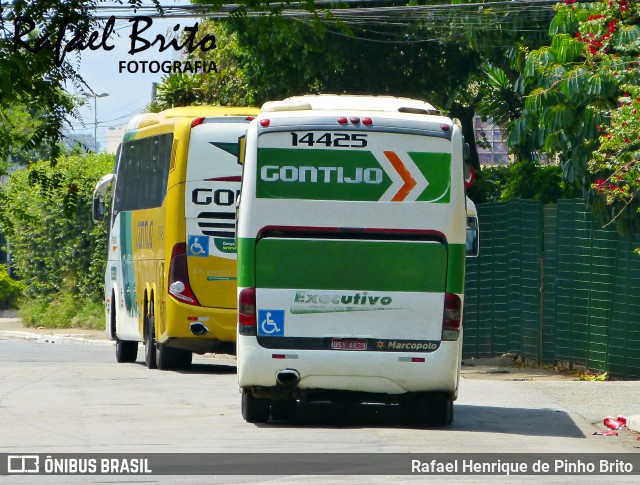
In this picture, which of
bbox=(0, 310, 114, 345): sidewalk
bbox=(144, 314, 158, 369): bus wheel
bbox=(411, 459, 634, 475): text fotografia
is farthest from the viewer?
bbox=(0, 310, 114, 345): sidewalk

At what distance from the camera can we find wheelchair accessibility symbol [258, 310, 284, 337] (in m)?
13.6

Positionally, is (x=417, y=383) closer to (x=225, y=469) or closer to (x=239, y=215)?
(x=239, y=215)

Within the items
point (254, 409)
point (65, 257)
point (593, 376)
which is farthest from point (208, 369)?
point (65, 257)

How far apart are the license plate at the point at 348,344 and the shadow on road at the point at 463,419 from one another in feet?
2.96

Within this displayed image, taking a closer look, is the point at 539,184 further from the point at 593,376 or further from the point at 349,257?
the point at 349,257

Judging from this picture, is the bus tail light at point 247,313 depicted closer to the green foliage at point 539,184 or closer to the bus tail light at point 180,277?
the bus tail light at point 180,277

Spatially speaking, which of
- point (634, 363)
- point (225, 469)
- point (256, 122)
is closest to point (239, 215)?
point (256, 122)

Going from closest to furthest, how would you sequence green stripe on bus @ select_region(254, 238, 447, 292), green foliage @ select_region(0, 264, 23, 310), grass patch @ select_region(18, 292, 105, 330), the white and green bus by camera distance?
1. the white and green bus
2. green stripe on bus @ select_region(254, 238, 447, 292)
3. grass patch @ select_region(18, 292, 105, 330)
4. green foliage @ select_region(0, 264, 23, 310)

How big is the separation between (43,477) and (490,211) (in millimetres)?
14878

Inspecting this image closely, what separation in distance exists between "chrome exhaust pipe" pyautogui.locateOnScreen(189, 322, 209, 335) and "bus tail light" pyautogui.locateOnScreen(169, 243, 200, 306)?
0.31 meters

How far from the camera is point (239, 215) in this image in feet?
45.8

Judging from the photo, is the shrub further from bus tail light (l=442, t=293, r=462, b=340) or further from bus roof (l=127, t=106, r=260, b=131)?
bus tail light (l=442, t=293, r=462, b=340)

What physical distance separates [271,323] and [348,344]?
0.79 metres

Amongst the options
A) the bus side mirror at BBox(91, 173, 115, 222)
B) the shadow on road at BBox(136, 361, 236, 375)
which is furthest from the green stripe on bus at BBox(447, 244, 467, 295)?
the bus side mirror at BBox(91, 173, 115, 222)
